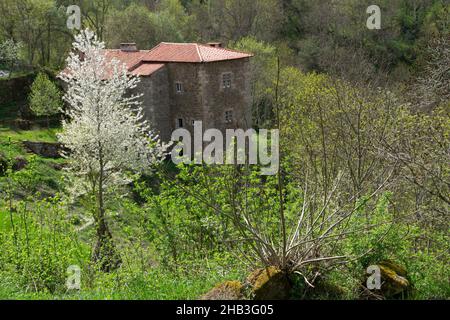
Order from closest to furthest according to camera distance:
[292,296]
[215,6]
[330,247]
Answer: [292,296], [330,247], [215,6]

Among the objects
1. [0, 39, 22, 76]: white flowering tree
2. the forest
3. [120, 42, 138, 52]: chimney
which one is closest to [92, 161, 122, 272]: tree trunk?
the forest

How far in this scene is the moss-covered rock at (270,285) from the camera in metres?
6.97

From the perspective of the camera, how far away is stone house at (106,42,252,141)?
109 ft

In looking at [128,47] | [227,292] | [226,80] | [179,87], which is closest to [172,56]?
[179,87]

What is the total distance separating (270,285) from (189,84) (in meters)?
27.5

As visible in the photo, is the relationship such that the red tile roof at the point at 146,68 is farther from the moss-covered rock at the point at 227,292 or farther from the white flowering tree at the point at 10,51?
the moss-covered rock at the point at 227,292

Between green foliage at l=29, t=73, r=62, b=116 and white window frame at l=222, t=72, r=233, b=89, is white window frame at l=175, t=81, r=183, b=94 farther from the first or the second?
green foliage at l=29, t=73, r=62, b=116

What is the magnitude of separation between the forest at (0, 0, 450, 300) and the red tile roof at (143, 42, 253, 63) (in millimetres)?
4489

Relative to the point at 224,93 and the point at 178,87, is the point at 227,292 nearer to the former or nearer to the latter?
the point at 178,87

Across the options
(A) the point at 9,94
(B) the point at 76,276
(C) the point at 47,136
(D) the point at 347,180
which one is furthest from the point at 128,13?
(B) the point at 76,276

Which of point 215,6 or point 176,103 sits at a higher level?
point 215,6

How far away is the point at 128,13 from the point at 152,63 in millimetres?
13453
